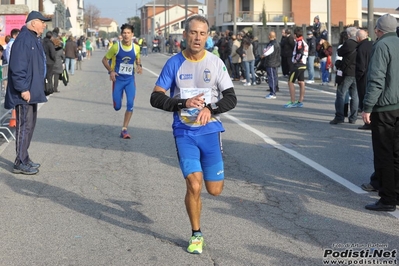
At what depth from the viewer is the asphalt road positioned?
5.74m

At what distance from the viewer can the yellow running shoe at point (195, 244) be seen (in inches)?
222

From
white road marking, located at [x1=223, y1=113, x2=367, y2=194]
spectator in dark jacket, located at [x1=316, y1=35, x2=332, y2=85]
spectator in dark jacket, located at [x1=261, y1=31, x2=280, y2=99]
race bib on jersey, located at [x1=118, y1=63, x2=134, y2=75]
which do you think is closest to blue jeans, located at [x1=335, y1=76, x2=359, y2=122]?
white road marking, located at [x1=223, y1=113, x2=367, y2=194]

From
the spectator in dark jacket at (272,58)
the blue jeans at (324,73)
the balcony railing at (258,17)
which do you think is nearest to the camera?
the spectator in dark jacket at (272,58)

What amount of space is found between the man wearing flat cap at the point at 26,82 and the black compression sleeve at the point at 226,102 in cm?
392

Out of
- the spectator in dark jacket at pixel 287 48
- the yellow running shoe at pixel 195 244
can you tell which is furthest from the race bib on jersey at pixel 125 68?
the spectator in dark jacket at pixel 287 48

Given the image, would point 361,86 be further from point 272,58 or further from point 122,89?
point 272,58

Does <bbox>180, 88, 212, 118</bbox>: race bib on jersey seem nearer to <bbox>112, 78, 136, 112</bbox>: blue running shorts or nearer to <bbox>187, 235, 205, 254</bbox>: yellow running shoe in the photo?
<bbox>187, 235, 205, 254</bbox>: yellow running shoe

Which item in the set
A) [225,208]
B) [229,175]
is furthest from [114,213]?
[229,175]

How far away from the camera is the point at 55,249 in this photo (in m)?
5.84

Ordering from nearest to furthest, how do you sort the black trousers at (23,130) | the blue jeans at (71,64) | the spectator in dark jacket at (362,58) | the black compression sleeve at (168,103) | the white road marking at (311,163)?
the black compression sleeve at (168,103), the white road marking at (311,163), the black trousers at (23,130), the spectator in dark jacket at (362,58), the blue jeans at (71,64)

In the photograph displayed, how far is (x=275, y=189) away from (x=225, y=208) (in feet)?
3.49

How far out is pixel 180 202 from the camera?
7.50 m

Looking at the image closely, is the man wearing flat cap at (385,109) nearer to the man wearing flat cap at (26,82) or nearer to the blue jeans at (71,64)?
the man wearing flat cap at (26,82)

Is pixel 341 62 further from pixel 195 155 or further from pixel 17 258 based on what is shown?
pixel 17 258
